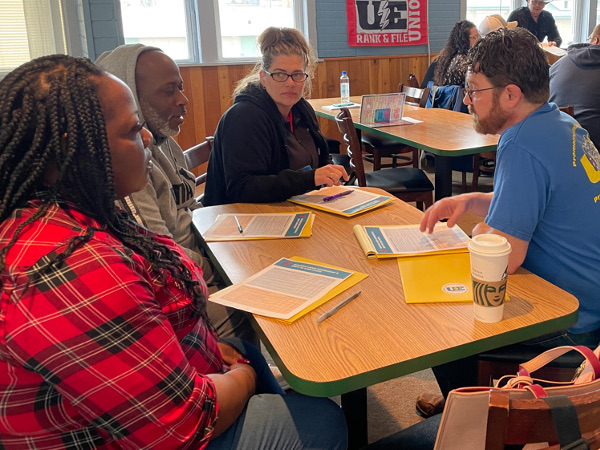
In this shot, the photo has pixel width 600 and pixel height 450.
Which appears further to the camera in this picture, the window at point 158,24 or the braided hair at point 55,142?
the window at point 158,24

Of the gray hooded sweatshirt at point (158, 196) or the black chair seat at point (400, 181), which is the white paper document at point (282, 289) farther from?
the black chair seat at point (400, 181)

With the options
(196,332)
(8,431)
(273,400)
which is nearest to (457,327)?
(273,400)

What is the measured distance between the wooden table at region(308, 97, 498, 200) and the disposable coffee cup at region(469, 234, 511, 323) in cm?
168

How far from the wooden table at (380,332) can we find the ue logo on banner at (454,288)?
0.05m

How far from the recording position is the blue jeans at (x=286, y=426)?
1.05 m

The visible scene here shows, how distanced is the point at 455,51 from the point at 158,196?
3970 mm

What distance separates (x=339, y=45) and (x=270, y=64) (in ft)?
13.3

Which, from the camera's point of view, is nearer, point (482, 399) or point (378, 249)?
point (482, 399)

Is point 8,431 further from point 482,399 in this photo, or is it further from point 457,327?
point 457,327

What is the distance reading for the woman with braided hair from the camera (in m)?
0.78

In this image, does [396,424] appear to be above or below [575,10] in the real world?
below

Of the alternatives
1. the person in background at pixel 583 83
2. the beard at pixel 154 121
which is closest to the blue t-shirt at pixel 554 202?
the beard at pixel 154 121

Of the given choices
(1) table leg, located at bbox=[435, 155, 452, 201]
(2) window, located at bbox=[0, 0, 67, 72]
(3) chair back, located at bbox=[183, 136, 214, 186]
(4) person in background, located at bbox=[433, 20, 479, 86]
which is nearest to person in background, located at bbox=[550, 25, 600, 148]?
(1) table leg, located at bbox=[435, 155, 452, 201]

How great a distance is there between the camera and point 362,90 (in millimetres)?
6309
